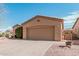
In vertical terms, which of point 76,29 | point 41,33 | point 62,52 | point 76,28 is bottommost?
point 62,52

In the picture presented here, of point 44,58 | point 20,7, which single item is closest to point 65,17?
point 20,7

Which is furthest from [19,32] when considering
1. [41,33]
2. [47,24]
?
[47,24]

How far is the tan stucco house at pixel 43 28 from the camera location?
23.6 metres

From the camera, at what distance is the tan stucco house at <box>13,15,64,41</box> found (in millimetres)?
23555

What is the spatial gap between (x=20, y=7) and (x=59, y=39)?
20.9ft

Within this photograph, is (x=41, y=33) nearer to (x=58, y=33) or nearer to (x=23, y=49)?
(x=58, y=33)

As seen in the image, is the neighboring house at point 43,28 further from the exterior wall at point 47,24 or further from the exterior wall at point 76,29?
the exterior wall at point 76,29

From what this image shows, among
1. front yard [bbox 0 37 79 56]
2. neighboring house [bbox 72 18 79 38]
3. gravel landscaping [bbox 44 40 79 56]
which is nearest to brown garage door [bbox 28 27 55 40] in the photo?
neighboring house [bbox 72 18 79 38]

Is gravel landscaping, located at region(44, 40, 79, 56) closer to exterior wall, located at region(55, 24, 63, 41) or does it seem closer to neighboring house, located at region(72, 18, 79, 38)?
exterior wall, located at region(55, 24, 63, 41)

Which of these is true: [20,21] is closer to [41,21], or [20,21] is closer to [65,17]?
[41,21]

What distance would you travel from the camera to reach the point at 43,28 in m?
24.5

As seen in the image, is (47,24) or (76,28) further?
(76,28)

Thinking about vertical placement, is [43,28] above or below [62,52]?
above

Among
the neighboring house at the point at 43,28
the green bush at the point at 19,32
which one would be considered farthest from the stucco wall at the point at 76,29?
the green bush at the point at 19,32
